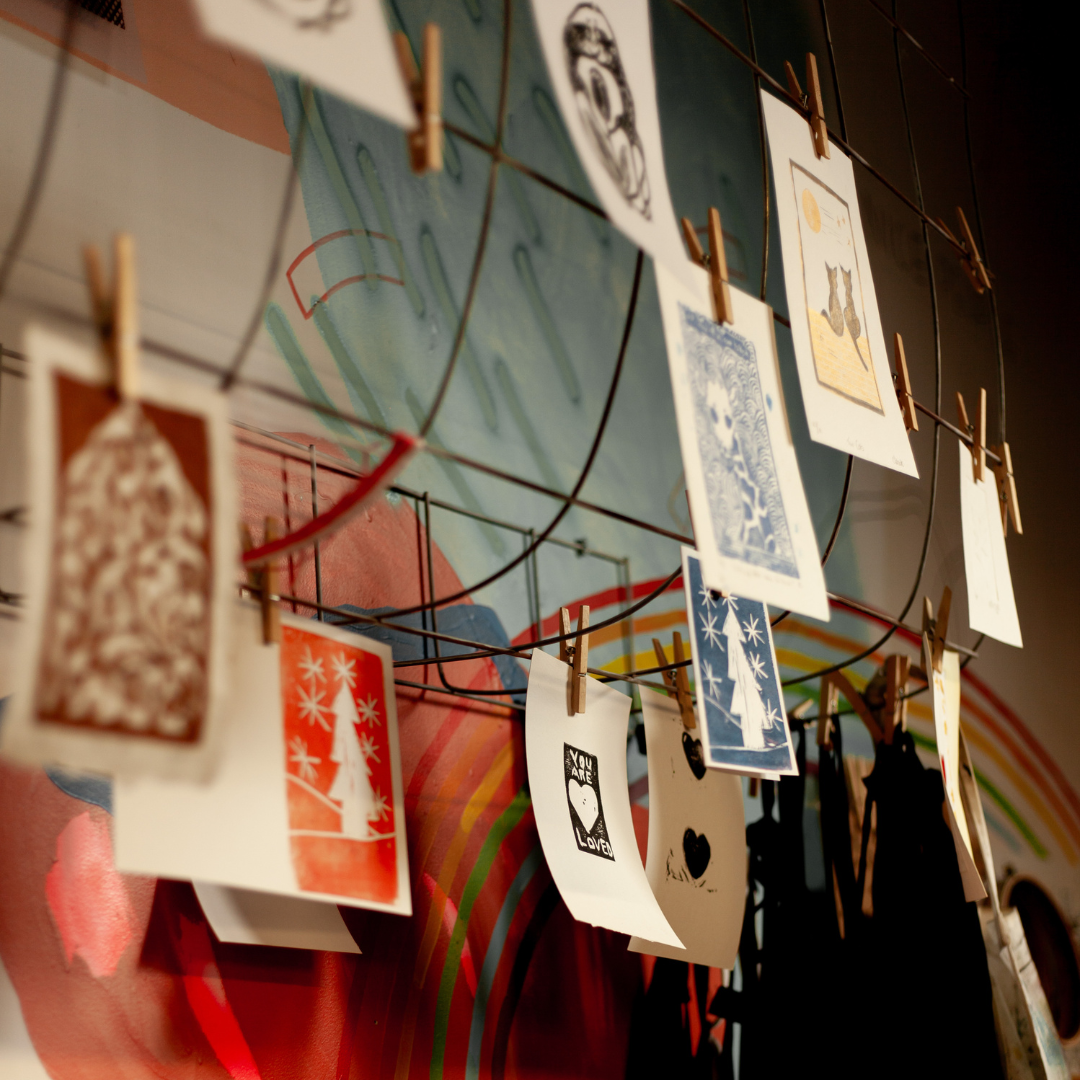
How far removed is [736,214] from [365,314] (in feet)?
3.54

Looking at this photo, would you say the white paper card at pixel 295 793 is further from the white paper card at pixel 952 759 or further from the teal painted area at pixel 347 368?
the white paper card at pixel 952 759

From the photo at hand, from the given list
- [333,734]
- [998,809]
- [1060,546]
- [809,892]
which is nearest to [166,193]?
[333,734]

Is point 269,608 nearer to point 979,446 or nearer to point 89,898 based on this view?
point 89,898

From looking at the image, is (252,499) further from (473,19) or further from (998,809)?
(998,809)

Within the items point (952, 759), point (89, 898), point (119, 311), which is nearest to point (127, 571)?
point (119, 311)

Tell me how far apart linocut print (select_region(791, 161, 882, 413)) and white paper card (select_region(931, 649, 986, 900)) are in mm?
490

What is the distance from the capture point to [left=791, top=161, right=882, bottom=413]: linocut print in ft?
3.93

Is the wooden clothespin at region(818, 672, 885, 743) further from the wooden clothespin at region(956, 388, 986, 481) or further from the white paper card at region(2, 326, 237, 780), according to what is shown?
the white paper card at region(2, 326, 237, 780)

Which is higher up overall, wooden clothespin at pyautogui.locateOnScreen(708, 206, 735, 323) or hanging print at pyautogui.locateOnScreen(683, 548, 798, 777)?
wooden clothespin at pyautogui.locateOnScreen(708, 206, 735, 323)

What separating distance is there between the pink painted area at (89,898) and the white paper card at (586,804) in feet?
1.42

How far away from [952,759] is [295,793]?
973 mm

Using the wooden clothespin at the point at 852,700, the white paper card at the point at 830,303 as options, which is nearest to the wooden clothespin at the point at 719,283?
the white paper card at the point at 830,303

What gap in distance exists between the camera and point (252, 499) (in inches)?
49.0

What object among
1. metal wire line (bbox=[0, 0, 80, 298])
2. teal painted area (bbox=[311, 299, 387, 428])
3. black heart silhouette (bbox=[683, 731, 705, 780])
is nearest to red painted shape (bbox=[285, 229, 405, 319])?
A: teal painted area (bbox=[311, 299, 387, 428])
